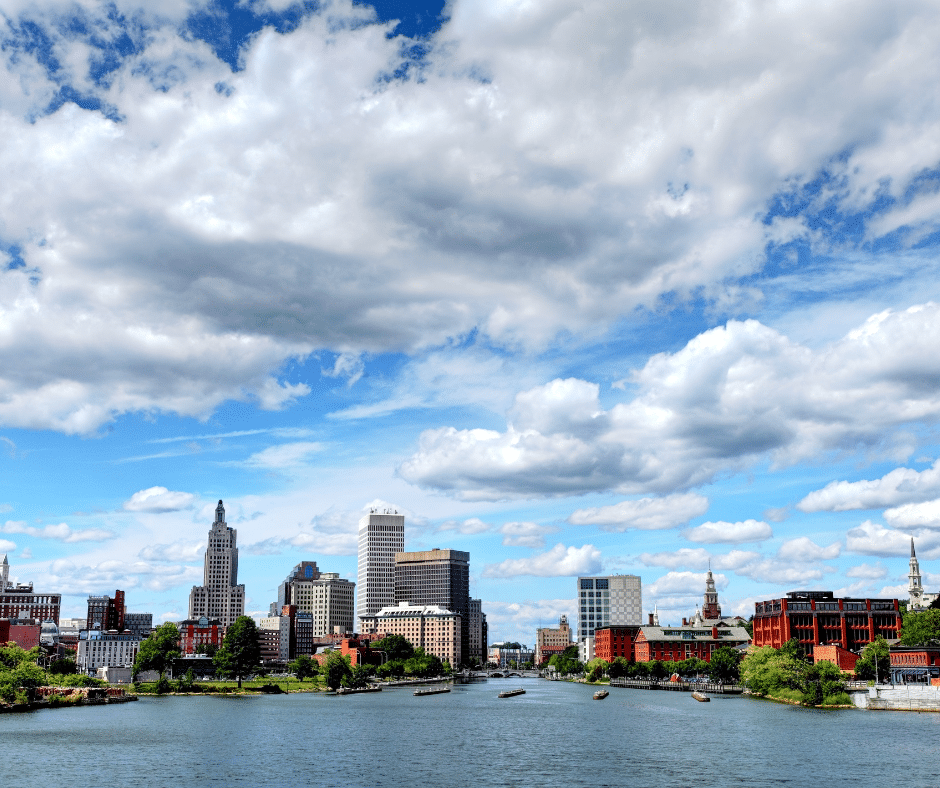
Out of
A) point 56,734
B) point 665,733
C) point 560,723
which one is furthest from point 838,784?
point 56,734

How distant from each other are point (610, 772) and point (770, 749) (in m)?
24.9

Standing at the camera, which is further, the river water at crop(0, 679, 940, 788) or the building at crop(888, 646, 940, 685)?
the building at crop(888, 646, 940, 685)

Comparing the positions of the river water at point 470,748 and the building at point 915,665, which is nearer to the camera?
the river water at point 470,748

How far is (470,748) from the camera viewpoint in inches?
4513

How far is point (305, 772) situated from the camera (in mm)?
93625

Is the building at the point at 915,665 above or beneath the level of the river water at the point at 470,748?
above

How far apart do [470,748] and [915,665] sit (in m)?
117

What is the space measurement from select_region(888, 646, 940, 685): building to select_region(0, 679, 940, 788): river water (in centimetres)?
3641

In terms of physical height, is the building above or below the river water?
above

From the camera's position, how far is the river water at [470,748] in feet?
292

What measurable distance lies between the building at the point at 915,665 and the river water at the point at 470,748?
119 ft

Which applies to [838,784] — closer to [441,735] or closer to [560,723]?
[441,735]

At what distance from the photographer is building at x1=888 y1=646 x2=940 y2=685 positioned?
188250 millimetres

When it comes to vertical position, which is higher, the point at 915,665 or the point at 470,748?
the point at 915,665
